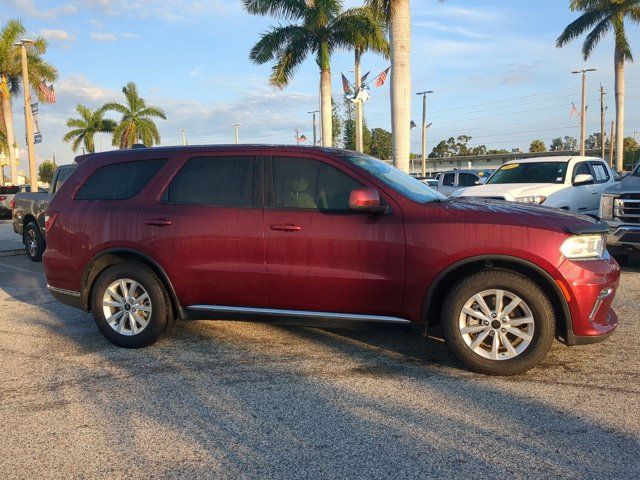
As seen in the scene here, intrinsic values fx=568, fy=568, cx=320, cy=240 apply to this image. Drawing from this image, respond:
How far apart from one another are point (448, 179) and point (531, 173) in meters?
8.54

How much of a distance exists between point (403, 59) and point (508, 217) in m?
11.5

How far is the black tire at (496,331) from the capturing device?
14.0 ft

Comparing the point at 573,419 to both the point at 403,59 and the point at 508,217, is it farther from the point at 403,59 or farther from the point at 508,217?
the point at 403,59

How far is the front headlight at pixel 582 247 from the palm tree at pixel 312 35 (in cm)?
1972

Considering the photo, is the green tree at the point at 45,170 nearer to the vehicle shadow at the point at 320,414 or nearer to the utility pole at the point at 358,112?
the utility pole at the point at 358,112

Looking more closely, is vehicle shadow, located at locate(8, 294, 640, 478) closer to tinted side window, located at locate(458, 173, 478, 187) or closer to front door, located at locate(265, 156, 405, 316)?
front door, located at locate(265, 156, 405, 316)

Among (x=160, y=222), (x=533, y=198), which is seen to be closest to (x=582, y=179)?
(x=533, y=198)

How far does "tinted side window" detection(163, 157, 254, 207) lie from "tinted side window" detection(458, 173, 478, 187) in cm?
1516

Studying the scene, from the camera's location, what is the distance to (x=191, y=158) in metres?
5.25

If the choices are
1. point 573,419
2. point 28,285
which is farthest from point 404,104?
point 573,419

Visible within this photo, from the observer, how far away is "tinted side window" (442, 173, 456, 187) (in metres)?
19.5

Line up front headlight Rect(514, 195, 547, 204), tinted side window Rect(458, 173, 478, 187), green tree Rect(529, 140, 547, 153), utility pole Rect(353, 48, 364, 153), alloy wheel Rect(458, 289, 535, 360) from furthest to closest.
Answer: green tree Rect(529, 140, 547, 153)
utility pole Rect(353, 48, 364, 153)
tinted side window Rect(458, 173, 478, 187)
front headlight Rect(514, 195, 547, 204)
alloy wheel Rect(458, 289, 535, 360)

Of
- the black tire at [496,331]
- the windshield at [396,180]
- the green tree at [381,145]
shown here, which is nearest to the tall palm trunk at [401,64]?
the windshield at [396,180]

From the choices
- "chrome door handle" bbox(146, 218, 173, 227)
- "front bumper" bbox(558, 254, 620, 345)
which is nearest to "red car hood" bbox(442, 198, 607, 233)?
"front bumper" bbox(558, 254, 620, 345)
